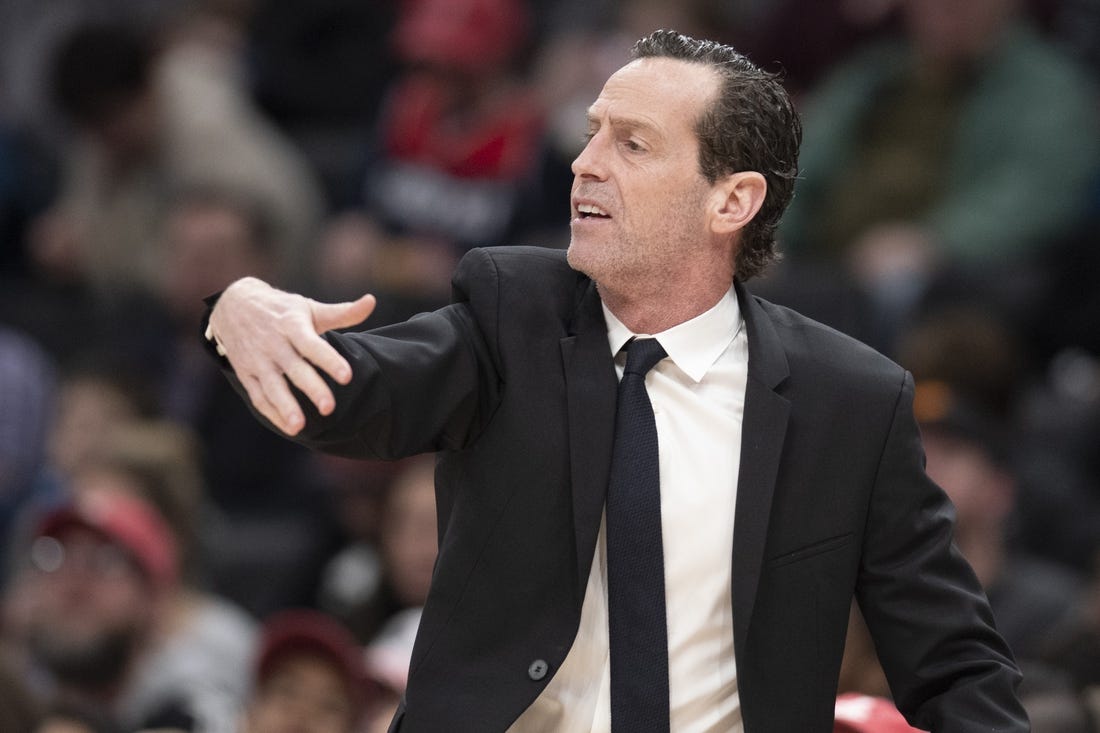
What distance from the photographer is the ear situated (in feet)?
8.85

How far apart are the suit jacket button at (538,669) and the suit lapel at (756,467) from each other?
28 cm

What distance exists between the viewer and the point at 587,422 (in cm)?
260

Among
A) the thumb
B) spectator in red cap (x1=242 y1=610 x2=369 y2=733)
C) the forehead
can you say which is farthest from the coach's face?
spectator in red cap (x1=242 y1=610 x2=369 y2=733)

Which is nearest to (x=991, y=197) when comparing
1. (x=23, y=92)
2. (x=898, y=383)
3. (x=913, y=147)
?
(x=913, y=147)

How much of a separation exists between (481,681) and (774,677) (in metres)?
0.42

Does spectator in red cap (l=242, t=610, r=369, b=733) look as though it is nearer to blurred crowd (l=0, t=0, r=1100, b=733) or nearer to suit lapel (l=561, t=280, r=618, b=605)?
blurred crowd (l=0, t=0, r=1100, b=733)

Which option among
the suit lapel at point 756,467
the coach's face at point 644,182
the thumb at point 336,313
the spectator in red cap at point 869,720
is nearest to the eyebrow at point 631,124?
the coach's face at point 644,182

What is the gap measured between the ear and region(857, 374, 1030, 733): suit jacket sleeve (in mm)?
360

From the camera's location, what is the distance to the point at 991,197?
6254 millimetres

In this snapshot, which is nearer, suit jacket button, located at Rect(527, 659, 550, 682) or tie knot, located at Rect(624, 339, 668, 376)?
suit jacket button, located at Rect(527, 659, 550, 682)

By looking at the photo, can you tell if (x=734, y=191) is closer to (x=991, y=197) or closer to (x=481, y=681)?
(x=481, y=681)

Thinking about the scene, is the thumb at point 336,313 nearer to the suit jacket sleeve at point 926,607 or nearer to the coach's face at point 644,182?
the coach's face at point 644,182

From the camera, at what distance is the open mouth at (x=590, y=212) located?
268 centimetres

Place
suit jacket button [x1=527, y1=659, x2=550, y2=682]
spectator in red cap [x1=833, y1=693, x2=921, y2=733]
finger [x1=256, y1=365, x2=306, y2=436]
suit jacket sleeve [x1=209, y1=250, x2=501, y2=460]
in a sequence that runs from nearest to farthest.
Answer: finger [x1=256, y1=365, x2=306, y2=436] < suit jacket sleeve [x1=209, y1=250, x2=501, y2=460] < suit jacket button [x1=527, y1=659, x2=550, y2=682] < spectator in red cap [x1=833, y1=693, x2=921, y2=733]
